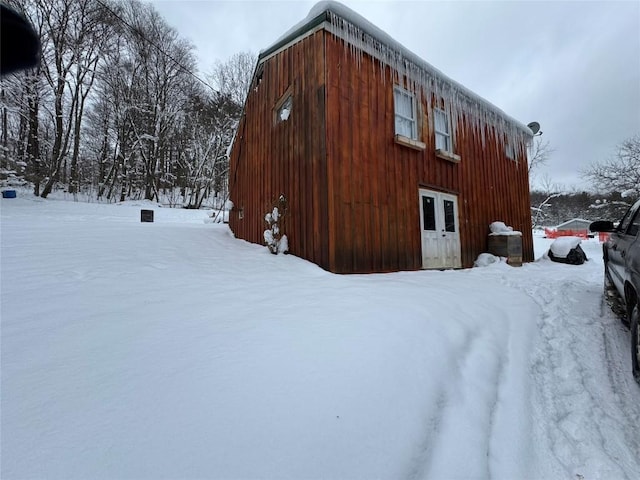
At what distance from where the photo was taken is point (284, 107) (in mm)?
5465

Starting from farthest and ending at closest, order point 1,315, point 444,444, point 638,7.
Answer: point 638,7 < point 1,315 < point 444,444

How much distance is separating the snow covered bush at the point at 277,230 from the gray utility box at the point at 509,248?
5131 millimetres

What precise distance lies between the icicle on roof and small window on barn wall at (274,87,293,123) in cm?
90

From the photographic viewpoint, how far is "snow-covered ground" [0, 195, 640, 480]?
40.1 inches

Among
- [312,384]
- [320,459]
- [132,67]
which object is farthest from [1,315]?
[132,67]

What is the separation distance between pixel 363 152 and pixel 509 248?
175 inches

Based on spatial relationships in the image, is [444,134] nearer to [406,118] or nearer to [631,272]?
[406,118]

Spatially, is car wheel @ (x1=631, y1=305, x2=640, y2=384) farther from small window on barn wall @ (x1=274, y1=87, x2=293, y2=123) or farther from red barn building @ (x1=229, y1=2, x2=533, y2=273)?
small window on barn wall @ (x1=274, y1=87, x2=293, y2=123)

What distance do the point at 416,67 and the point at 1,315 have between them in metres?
6.58

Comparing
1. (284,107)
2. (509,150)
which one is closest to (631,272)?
(284,107)

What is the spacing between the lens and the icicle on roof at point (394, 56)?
4441 mm

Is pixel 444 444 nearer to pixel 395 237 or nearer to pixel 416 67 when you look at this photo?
pixel 395 237

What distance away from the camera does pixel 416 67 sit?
551 cm

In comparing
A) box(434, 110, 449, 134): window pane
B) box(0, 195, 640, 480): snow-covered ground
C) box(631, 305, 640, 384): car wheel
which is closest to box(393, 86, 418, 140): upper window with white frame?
box(434, 110, 449, 134): window pane
